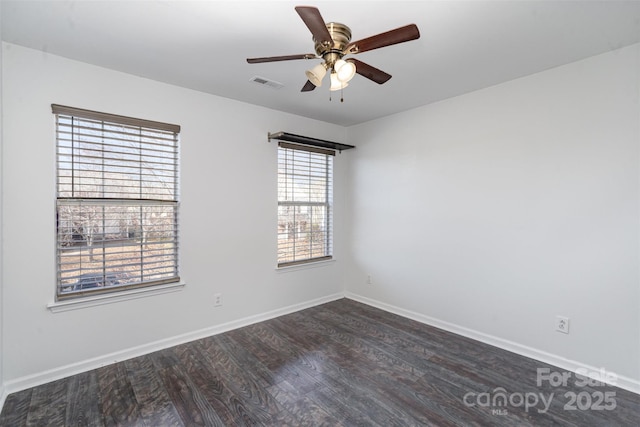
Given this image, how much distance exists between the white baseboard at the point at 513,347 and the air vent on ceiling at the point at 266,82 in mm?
2898

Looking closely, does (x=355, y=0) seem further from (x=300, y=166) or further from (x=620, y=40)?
(x=300, y=166)

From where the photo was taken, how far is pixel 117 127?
8.82 feet

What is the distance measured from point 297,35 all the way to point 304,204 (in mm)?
2280

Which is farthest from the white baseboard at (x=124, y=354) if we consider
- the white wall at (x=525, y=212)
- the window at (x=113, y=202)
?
the white wall at (x=525, y=212)

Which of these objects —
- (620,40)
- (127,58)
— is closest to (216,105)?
(127,58)

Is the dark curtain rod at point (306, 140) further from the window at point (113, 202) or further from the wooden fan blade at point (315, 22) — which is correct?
the wooden fan blade at point (315, 22)

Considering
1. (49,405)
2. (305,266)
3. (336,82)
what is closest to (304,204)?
(305,266)

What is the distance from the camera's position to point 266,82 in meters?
2.90

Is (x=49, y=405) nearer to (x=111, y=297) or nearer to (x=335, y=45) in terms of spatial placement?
(x=111, y=297)

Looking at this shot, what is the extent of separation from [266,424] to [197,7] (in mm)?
2556

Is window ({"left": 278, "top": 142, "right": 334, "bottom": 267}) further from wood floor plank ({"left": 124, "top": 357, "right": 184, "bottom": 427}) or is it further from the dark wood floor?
wood floor plank ({"left": 124, "top": 357, "right": 184, "bottom": 427})

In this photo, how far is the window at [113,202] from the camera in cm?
248

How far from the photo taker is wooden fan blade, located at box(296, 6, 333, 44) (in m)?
1.36

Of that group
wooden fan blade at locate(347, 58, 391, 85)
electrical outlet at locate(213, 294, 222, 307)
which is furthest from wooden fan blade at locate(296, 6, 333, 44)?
electrical outlet at locate(213, 294, 222, 307)
